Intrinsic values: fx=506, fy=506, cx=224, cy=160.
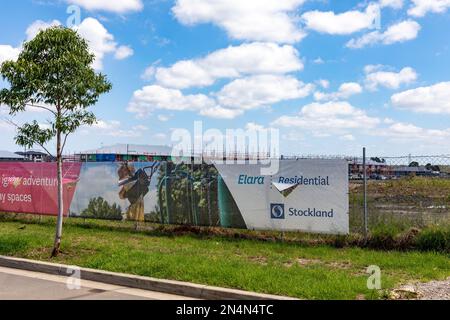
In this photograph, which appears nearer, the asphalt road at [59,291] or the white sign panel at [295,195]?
the asphalt road at [59,291]

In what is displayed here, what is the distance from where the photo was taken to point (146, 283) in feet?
26.7

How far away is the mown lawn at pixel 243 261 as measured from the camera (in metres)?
7.52

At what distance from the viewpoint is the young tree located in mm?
10438

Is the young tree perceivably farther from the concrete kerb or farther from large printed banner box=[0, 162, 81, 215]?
large printed banner box=[0, 162, 81, 215]

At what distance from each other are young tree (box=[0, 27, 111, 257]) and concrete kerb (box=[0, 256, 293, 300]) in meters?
0.77

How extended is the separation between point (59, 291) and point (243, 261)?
134 inches

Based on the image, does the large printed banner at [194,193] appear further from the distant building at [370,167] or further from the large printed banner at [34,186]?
the distant building at [370,167]

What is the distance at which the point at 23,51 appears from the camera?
421 inches

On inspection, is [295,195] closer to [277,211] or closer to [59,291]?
[277,211]

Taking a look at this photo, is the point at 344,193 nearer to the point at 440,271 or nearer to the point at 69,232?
the point at 440,271

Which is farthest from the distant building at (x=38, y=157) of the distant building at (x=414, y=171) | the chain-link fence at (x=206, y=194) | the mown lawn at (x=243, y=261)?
the distant building at (x=414, y=171)

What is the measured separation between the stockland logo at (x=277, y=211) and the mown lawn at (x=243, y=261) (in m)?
0.69

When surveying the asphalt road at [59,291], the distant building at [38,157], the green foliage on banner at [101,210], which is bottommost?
the asphalt road at [59,291]
